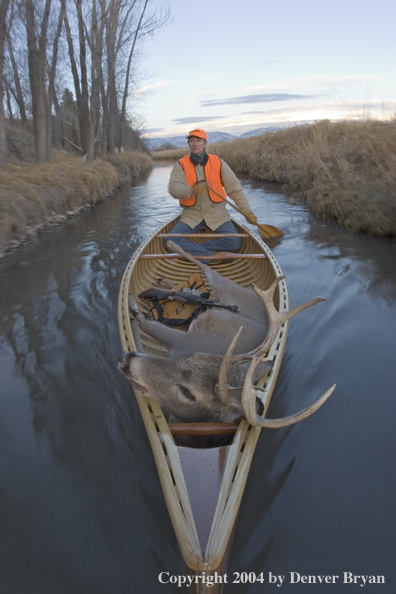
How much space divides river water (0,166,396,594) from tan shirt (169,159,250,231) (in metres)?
1.86

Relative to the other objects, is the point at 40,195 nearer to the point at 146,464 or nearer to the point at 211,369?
the point at 146,464

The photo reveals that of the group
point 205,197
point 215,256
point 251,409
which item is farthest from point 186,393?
point 205,197

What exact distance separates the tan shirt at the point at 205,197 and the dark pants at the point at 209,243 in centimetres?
8

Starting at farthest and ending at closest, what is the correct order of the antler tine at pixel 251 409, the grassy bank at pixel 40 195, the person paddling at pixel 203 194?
the grassy bank at pixel 40 195, the person paddling at pixel 203 194, the antler tine at pixel 251 409

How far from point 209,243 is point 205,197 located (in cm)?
80

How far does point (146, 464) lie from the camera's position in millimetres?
3002

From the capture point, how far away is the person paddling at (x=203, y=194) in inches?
241

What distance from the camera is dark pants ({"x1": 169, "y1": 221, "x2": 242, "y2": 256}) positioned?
5.98 m

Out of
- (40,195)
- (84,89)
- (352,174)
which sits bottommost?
(40,195)

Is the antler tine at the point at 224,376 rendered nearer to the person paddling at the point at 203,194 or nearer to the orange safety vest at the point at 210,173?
the person paddling at the point at 203,194

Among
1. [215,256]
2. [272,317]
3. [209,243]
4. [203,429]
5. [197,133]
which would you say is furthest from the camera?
[209,243]

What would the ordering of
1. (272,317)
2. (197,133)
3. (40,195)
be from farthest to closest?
1. (40,195)
2. (197,133)
3. (272,317)

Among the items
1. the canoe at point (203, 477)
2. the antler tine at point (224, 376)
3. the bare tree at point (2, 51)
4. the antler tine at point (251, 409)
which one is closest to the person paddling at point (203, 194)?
the canoe at point (203, 477)

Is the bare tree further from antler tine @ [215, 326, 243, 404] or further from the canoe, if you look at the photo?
antler tine @ [215, 326, 243, 404]
